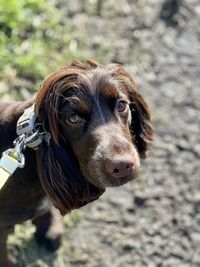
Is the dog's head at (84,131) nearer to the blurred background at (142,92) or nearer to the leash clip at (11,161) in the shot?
the leash clip at (11,161)

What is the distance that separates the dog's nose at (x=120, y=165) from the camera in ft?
10.1

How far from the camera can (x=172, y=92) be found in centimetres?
527

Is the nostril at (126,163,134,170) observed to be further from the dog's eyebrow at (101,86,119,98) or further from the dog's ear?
the dog's ear

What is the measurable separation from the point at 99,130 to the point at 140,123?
0.46 metres

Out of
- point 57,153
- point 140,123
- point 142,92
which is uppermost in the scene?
point 57,153

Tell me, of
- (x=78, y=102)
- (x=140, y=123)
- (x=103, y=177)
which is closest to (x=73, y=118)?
(x=78, y=102)

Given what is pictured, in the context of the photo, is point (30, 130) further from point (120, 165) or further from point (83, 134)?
point (120, 165)

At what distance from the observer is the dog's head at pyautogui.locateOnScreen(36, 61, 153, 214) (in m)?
3.14

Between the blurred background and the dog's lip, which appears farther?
the blurred background

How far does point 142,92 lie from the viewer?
5.21 m

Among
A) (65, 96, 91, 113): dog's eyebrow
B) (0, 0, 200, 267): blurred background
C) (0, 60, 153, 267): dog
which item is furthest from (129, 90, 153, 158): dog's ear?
(0, 0, 200, 267): blurred background

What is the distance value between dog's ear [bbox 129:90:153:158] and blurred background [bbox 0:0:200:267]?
37.0 inches

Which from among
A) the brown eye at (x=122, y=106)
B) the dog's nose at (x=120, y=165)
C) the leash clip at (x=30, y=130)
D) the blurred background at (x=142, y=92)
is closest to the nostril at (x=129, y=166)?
the dog's nose at (x=120, y=165)

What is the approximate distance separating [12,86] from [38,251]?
1418mm
